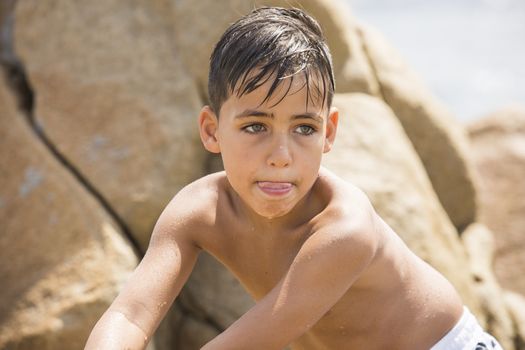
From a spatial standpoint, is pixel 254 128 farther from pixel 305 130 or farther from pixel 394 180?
pixel 394 180

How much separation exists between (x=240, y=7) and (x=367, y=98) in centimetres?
91

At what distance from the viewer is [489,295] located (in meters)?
4.87

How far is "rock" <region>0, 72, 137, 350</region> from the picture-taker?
4.11m

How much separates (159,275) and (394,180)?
206 cm

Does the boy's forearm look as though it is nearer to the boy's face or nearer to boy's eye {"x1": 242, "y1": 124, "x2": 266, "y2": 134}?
the boy's face

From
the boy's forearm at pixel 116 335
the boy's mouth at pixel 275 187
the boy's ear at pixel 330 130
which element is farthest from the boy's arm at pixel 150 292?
the boy's ear at pixel 330 130

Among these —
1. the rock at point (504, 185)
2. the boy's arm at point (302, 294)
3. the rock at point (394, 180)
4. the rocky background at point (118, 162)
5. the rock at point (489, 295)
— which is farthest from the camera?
the rock at point (504, 185)

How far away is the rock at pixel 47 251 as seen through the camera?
411 cm

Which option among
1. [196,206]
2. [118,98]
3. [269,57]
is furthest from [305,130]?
[118,98]

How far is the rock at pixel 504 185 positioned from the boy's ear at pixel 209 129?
3823 millimetres

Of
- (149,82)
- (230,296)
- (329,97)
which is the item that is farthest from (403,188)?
(329,97)

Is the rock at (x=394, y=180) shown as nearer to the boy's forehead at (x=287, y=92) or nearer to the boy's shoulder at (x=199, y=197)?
the boy's shoulder at (x=199, y=197)

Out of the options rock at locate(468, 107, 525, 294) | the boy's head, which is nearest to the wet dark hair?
the boy's head

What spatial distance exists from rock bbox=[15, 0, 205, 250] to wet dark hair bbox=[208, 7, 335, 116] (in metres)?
1.77
